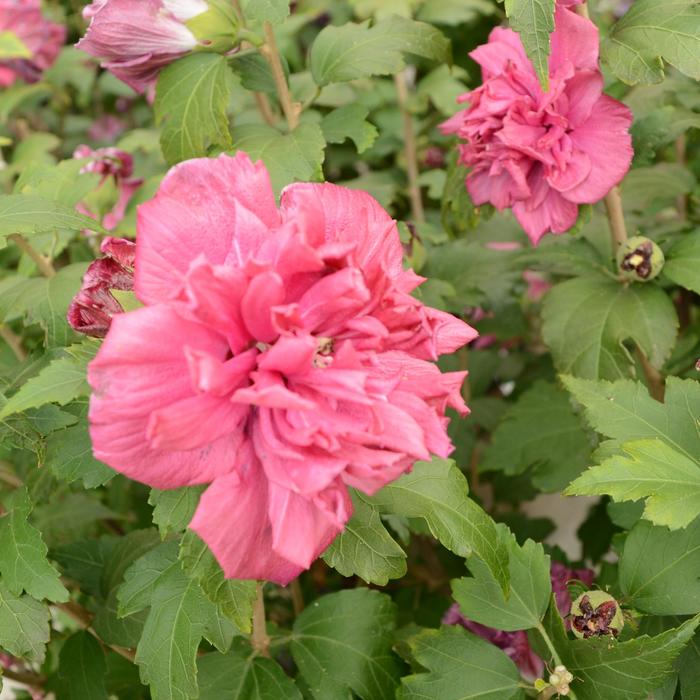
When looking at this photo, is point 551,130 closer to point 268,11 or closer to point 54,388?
point 268,11

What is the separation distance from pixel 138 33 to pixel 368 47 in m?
0.25

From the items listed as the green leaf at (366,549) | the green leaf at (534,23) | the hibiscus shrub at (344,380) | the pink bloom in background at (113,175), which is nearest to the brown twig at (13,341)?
the hibiscus shrub at (344,380)

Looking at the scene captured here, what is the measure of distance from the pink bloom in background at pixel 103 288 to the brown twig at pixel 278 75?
323 mm

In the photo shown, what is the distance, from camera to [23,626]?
2.17 ft

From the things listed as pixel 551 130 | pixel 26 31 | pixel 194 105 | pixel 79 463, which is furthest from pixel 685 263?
pixel 26 31

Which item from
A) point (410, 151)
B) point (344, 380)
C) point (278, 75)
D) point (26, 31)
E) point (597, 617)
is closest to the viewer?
point (344, 380)

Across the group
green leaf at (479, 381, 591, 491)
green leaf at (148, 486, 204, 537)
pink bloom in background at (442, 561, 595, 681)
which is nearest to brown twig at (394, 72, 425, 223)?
green leaf at (479, 381, 591, 491)

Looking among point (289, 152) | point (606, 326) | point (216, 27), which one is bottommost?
point (606, 326)

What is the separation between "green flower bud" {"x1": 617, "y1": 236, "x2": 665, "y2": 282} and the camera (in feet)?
2.97

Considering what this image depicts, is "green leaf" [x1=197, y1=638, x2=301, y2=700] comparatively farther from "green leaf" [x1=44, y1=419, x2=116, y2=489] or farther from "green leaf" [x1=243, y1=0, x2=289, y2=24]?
"green leaf" [x1=243, y1=0, x2=289, y2=24]

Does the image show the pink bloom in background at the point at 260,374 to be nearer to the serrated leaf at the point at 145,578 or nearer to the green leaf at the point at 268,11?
the serrated leaf at the point at 145,578

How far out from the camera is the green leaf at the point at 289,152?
819 millimetres

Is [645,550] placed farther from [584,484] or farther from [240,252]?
[240,252]

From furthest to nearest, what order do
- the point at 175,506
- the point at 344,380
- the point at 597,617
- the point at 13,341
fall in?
1. the point at 13,341
2. the point at 597,617
3. the point at 175,506
4. the point at 344,380
